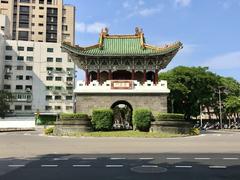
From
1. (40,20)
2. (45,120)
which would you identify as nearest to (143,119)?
(45,120)

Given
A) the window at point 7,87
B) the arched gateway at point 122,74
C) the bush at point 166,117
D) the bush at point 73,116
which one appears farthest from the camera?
the window at point 7,87

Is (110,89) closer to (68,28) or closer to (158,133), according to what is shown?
(158,133)

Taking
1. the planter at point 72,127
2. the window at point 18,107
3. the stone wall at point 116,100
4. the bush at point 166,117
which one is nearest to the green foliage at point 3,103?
the window at point 18,107

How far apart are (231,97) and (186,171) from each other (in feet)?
205

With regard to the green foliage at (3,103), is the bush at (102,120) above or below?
below

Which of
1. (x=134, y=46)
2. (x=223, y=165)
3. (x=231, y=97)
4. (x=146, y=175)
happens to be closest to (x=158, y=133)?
(x=134, y=46)

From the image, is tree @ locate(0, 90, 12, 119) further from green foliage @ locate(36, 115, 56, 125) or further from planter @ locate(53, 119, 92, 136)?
planter @ locate(53, 119, 92, 136)

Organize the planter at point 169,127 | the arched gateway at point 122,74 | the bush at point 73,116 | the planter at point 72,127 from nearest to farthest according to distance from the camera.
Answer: the planter at point 169,127, the planter at point 72,127, the bush at point 73,116, the arched gateway at point 122,74

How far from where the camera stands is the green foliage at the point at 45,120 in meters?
75.8

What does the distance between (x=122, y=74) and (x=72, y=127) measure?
10480 millimetres

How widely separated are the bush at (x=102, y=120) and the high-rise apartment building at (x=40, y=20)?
69855 mm

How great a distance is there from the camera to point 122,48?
45.4 meters

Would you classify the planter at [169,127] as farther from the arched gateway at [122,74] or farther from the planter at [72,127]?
the planter at [72,127]

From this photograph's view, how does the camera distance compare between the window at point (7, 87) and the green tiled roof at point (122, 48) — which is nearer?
the green tiled roof at point (122, 48)
